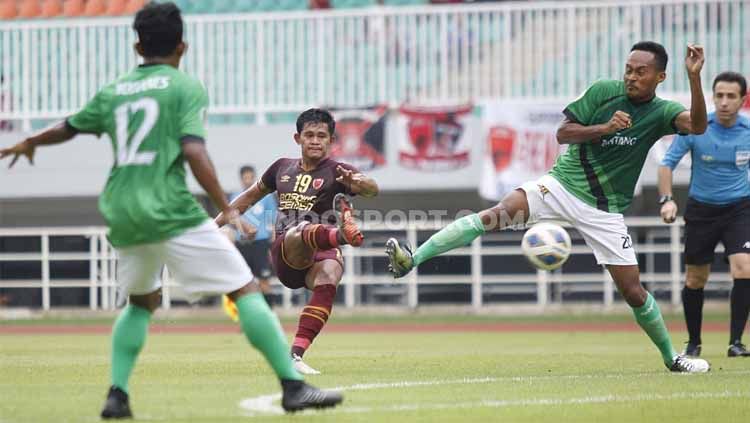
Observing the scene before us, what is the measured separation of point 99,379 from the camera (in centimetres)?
967

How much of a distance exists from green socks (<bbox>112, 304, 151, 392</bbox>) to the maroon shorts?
330 cm

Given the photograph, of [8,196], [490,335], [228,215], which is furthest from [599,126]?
[8,196]

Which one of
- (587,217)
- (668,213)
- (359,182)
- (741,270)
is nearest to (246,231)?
(359,182)

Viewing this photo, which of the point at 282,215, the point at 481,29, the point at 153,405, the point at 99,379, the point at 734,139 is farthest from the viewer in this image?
the point at 481,29

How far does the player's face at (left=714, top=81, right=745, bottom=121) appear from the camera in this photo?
12.1 metres

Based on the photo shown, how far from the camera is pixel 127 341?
7207mm

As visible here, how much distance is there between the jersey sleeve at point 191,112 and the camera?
692cm

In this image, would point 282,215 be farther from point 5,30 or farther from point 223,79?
point 5,30

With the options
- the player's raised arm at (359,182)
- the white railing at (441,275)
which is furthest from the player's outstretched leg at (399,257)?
the white railing at (441,275)

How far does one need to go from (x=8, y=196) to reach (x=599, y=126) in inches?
651

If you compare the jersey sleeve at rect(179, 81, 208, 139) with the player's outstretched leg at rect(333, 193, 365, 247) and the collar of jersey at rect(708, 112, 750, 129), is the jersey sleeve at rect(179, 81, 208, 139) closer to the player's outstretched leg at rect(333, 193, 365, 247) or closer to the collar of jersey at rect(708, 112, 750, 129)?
the player's outstretched leg at rect(333, 193, 365, 247)

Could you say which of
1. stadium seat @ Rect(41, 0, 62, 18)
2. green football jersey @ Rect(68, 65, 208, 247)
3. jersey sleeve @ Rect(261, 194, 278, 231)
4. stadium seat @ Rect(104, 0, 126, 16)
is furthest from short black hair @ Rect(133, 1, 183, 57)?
stadium seat @ Rect(41, 0, 62, 18)

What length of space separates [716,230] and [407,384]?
444cm

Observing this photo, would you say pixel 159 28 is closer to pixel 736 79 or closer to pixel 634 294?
pixel 634 294
